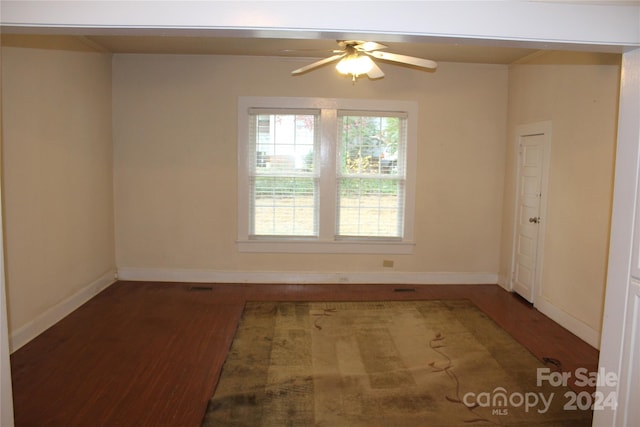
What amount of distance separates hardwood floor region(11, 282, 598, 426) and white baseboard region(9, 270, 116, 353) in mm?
61

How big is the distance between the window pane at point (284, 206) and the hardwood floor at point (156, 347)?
72cm

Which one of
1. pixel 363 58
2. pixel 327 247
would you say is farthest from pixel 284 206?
pixel 363 58

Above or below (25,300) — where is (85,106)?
above

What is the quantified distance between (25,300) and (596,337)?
4.75m

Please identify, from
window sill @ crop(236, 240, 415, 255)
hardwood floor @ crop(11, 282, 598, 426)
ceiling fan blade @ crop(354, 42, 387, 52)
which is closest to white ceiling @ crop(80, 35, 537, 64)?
ceiling fan blade @ crop(354, 42, 387, 52)

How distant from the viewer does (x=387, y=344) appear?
367 cm

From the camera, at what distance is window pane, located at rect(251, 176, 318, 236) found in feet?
17.6

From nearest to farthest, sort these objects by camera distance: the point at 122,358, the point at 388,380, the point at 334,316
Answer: the point at 388,380, the point at 122,358, the point at 334,316

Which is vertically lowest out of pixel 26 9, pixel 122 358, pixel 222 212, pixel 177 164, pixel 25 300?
pixel 122 358

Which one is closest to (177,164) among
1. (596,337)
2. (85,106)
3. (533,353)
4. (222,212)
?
(222,212)

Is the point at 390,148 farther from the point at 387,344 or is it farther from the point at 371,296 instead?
the point at 387,344

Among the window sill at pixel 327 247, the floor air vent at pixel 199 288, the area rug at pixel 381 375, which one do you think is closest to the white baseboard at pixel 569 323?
the area rug at pixel 381 375

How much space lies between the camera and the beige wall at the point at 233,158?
17.1 feet

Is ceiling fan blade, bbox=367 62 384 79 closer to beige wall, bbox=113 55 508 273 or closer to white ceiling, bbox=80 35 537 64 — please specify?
white ceiling, bbox=80 35 537 64
